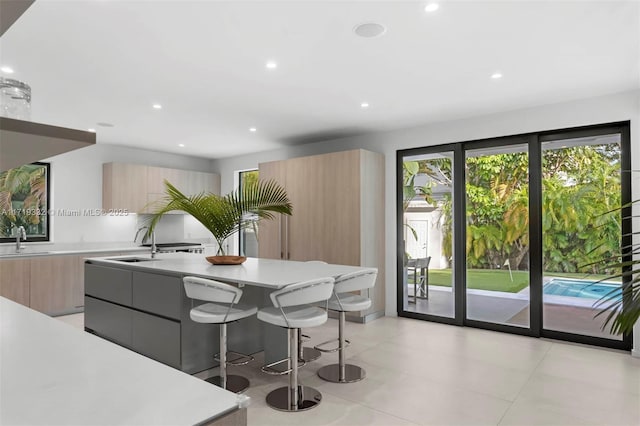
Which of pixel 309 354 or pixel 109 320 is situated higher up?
pixel 109 320

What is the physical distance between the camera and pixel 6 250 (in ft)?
19.2

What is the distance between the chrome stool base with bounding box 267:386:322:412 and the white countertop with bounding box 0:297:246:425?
1985 mm

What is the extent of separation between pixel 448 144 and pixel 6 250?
654 centimetres

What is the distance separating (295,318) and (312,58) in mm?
→ 2111

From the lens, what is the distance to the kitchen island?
3.45m

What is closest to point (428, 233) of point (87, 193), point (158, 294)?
point (158, 294)

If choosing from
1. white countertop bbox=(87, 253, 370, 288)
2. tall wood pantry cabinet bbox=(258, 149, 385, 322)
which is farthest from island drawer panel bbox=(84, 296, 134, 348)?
tall wood pantry cabinet bbox=(258, 149, 385, 322)

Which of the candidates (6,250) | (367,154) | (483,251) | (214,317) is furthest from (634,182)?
(6,250)

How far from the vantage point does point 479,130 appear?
5.09 m

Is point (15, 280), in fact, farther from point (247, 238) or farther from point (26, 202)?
point (247, 238)

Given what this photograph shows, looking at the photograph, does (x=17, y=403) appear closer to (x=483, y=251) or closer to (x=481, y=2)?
(x=481, y=2)

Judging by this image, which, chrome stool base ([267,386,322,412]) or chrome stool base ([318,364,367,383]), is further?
chrome stool base ([318,364,367,383])

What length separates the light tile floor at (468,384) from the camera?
280 centimetres

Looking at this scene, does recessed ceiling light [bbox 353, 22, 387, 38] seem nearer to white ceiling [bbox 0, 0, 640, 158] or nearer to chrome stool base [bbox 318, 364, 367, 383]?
white ceiling [bbox 0, 0, 640, 158]
